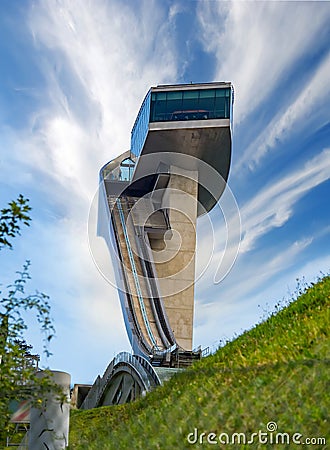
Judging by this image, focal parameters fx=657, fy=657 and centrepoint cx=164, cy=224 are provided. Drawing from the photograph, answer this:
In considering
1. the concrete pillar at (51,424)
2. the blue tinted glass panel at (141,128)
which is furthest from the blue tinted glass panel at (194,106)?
the concrete pillar at (51,424)

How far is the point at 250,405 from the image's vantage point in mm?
4527

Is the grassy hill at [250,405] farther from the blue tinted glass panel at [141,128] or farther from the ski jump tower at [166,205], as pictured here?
the blue tinted glass panel at [141,128]

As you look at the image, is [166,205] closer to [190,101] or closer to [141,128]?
[141,128]

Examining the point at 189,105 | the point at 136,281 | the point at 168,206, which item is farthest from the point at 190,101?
the point at 136,281

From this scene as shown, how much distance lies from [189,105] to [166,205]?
203 inches

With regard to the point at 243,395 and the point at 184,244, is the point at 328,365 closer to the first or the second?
the point at 243,395

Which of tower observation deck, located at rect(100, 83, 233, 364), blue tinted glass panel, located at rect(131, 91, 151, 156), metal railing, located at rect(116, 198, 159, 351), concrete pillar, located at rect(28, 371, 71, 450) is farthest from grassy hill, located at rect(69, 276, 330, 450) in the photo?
blue tinted glass panel, located at rect(131, 91, 151, 156)

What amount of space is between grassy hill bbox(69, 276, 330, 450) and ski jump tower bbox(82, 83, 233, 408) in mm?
22760

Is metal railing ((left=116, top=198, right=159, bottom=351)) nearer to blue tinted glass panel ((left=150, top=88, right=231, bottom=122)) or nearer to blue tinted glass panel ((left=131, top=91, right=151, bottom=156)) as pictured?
blue tinted glass panel ((left=131, top=91, right=151, bottom=156))

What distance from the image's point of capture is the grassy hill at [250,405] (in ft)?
14.0

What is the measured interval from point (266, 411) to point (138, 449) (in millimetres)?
927

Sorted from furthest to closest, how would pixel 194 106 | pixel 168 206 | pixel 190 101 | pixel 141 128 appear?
pixel 141 128 < pixel 168 206 < pixel 190 101 < pixel 194 106

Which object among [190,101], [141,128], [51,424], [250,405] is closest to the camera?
[250,405]

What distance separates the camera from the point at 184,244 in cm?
3284
